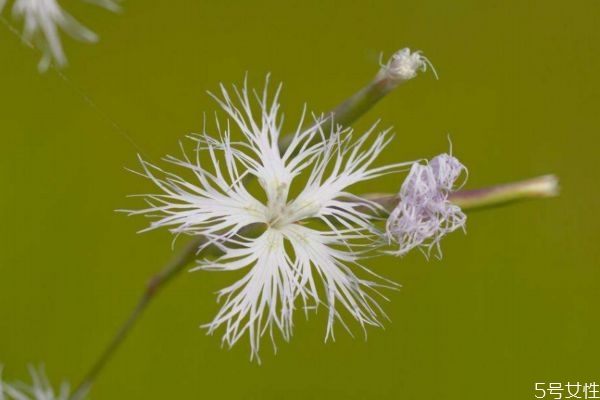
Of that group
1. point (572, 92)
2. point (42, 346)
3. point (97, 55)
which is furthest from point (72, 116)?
point (572, 92)

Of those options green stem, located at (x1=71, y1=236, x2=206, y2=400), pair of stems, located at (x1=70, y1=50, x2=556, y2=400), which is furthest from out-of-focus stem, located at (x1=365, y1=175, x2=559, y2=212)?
green stem, located at (x1=71, y1=236, x2=206, y2=400)

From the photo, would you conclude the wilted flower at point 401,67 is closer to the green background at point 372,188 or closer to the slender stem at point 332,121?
the slender stem at point 332,121

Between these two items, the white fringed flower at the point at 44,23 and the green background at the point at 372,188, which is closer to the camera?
the white fringed flower at the point at 44,23

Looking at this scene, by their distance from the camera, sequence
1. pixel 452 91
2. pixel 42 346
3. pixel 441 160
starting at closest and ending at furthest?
pixel 441 160
pixel 42 346
pixel 452 91

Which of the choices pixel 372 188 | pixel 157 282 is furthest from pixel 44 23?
pixel 372 188

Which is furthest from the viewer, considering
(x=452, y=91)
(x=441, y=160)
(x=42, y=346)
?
(x=452, y=91)

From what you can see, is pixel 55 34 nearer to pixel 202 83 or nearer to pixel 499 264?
pixel 202 83

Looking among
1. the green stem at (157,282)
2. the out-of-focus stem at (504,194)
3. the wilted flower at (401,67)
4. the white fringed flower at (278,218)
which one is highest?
the wilted flower at (401,67)

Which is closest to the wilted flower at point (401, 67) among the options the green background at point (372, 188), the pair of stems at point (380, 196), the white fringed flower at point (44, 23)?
the pair of stems at point (380, 196)
